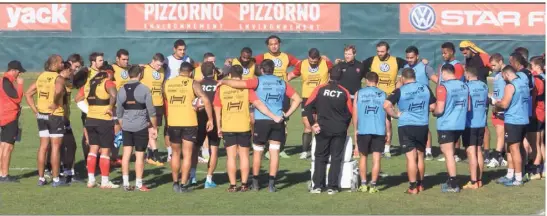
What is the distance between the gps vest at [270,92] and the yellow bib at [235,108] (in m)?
0.20

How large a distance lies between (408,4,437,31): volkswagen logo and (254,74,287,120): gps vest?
2443 cm

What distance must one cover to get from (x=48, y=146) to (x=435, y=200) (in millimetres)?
5741

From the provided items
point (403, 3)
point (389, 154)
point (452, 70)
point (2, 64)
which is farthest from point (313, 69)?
point (2, 64)

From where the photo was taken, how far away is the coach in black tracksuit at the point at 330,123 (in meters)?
14.6

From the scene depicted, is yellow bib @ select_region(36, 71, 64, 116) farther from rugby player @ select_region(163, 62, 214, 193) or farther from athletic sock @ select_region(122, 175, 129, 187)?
rugby player @ select_region(163, 62, 214, 193)

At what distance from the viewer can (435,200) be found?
14250 mm

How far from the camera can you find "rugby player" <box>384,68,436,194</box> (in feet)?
47.7

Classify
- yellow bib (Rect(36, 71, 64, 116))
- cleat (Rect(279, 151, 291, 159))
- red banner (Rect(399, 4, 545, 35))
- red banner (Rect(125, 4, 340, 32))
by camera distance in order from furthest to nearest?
red banner (Rect(125, 4, 340, 32)), red banner (Rect(399, 4, 545, 35)), cleat (Rect(279, 151, 291, 159)), yellow bib (Rect(36, 71, 64, 116))

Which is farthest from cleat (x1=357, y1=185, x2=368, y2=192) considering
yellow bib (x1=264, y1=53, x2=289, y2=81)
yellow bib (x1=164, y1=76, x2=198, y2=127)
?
yellow bib (x1=264, y1=53, x2=289, y2=81)

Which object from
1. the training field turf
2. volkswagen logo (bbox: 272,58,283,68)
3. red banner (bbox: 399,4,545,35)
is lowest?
the training field turf

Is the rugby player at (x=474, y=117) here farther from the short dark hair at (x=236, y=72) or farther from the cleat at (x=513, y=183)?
the short dark hair at (x=236, y=72)

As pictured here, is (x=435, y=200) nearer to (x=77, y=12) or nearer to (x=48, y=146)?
(x=48, y=146)

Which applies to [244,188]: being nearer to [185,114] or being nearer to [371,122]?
[185,114]

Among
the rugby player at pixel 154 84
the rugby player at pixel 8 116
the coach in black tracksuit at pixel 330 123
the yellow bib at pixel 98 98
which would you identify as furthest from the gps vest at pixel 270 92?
the rugby player at pixel 8 116
